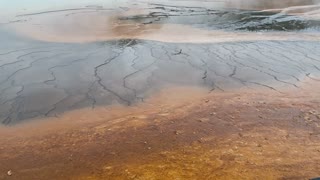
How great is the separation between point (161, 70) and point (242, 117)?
391 cm

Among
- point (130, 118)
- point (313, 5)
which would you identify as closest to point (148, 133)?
point (130, 118)

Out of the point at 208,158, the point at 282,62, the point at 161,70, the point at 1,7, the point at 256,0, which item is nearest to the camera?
the point at 208,158

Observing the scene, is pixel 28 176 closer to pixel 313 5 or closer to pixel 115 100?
pixel 115 100

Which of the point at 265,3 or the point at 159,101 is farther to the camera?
the point at 265,3

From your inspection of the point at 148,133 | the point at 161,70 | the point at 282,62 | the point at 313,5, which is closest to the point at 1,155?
the point at 148,133

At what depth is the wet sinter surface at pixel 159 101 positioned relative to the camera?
5.99 meters

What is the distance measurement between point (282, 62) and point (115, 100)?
5.95 m

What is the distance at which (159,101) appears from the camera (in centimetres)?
880

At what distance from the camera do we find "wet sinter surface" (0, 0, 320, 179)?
19.6ft

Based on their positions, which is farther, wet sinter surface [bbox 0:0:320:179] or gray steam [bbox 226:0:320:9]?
gray steam [bbox 226:0:320:9]

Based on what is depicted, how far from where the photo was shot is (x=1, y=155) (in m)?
6.30

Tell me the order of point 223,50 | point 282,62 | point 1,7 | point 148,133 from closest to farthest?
point 148,133 → point 282,62 → point 223,50 → point 1,7

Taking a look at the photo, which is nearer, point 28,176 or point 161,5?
point 28,176

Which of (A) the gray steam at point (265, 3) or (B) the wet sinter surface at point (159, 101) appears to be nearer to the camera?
(B) the wet sinter surface at point (159, 101)
